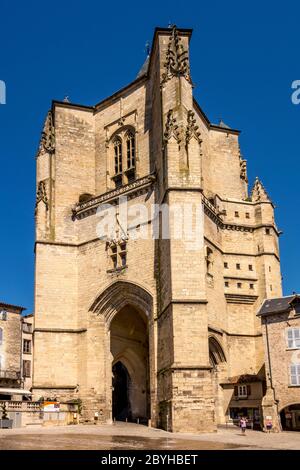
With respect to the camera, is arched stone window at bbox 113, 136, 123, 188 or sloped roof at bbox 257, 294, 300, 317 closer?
sloped roof at bbox 257, 294, 300, 317

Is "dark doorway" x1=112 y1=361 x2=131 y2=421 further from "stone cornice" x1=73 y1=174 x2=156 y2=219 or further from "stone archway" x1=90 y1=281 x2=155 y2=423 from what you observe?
"stone cornice" x1=73 y1=174 x2=156 y2=219

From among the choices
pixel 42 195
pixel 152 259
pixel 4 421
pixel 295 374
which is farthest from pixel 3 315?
pixel 295 374

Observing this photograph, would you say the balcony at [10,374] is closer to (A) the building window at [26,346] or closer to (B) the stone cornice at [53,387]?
(A) the building window at [26,346]

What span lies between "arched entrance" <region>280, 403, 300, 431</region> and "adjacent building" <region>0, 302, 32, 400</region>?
20683 mm

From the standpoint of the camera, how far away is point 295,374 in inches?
895

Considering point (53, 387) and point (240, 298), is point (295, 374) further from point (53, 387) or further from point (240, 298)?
point (53, 387)

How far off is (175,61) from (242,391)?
15.0 metres

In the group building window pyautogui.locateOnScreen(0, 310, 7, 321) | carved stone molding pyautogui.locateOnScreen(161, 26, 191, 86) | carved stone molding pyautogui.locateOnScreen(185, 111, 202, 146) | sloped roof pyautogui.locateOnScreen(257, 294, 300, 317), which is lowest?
sloped roof pyautogui.locateOnScreen(257, 294, 300, 317)

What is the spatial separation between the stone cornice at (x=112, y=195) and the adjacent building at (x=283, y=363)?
8071 millimetres

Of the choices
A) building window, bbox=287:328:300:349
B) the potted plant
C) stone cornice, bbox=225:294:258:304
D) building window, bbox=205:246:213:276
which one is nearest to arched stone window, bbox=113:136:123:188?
building window, bbox=205:246:213:276

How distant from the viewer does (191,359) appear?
852 inches

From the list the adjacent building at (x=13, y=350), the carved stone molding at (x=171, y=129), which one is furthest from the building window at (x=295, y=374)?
the adjacent building at (x=13, y=350)

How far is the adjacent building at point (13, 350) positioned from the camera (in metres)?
39.6

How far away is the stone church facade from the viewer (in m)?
22.8
